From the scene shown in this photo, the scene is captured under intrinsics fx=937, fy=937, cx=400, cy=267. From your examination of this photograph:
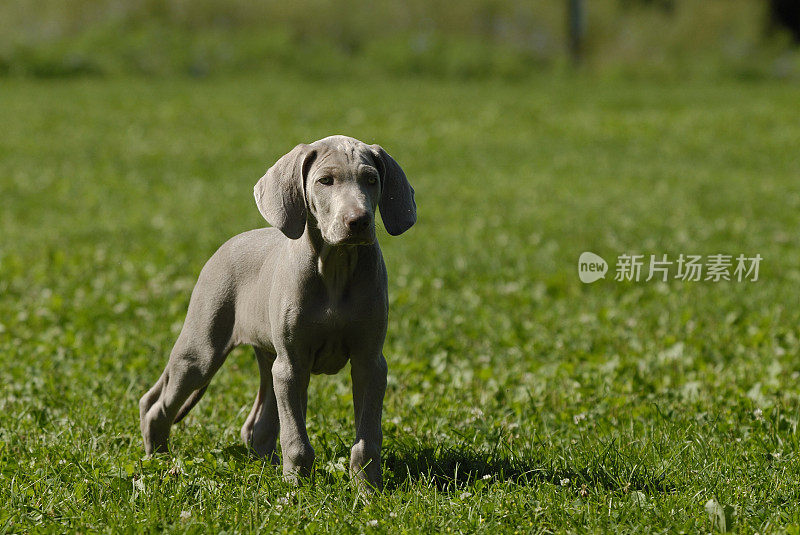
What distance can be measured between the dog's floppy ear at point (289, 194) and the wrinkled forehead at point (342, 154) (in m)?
0.05

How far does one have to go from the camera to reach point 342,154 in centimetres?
366

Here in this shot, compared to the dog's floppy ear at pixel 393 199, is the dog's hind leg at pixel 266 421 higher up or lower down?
lower down

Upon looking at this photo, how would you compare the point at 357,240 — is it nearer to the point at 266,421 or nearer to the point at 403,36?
the point at 266,421

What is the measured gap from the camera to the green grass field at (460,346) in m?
3.93

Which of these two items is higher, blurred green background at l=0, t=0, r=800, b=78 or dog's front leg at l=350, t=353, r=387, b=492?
blurred green background at l=0, t=0, r=800, b=78

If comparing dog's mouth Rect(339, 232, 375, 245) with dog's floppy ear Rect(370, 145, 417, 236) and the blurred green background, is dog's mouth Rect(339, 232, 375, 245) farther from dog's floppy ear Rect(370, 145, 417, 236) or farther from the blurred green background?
the blurred green background

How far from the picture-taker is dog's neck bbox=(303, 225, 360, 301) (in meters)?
3.84

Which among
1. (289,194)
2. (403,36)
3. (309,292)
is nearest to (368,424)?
(309,292)

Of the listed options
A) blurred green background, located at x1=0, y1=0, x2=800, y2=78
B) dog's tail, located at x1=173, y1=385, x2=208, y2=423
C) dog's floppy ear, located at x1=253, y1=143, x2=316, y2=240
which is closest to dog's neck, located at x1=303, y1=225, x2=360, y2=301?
dog's floppy ear, located at x1=253, y1=143, x2=316, y2=240

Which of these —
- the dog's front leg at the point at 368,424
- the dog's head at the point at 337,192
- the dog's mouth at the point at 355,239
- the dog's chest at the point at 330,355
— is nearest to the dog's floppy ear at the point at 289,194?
the dog's head at the point at 337,192

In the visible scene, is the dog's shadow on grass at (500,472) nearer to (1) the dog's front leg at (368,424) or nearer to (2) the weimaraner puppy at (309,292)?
(1) the dog's front leg at (368,424)

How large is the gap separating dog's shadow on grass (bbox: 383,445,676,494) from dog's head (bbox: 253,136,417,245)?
1.20 m

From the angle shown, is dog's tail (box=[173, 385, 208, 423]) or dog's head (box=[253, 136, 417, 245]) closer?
dog's head (box=[253, 136, 417, 245])

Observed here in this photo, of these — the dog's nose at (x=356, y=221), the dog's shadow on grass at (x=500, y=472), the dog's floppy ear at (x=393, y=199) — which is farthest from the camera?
the dog's shadow on grass at (x=500, y=472)
